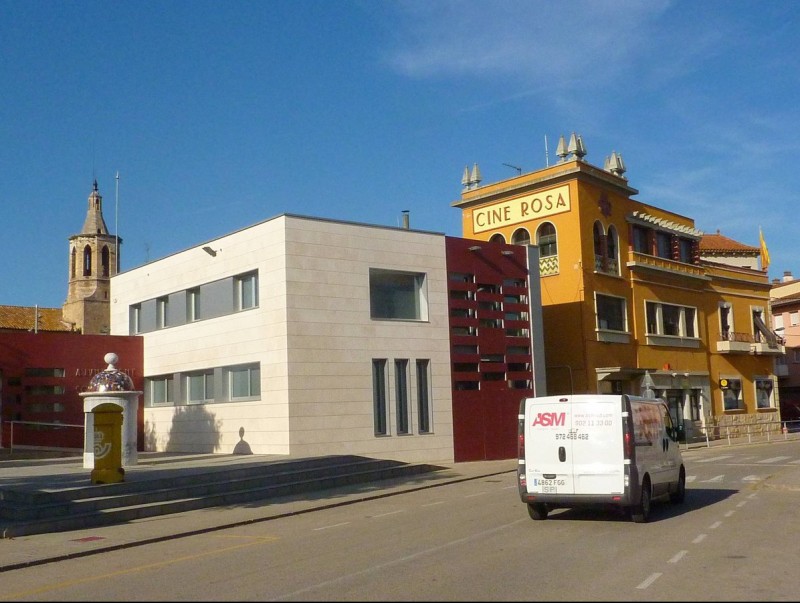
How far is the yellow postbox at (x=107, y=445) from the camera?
1855 cm

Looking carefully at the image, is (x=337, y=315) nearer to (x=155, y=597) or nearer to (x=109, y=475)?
(x=109, y=475)

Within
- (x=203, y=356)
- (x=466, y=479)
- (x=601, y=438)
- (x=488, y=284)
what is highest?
(x=488, y=284)

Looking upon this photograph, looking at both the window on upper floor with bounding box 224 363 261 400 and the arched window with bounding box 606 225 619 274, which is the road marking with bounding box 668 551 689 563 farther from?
the arched window with bounding box 606 225 619 274

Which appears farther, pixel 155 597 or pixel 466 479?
pixel 466 479

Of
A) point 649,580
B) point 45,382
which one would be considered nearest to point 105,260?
point 45,382

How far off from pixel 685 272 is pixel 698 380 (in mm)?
5658

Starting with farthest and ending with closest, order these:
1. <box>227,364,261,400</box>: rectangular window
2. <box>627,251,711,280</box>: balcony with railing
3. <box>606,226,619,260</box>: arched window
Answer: <box>627,251,711,280</box>: balcony with railing < <box>606,226,619,260</box>: arched window < <box>227,364,261,400</box>: rectangular window

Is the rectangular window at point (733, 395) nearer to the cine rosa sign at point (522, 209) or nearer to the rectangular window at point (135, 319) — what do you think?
the cine rosa sign at point (522, 209)

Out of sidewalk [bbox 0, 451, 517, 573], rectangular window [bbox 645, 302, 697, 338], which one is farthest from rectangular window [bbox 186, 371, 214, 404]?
rectangular window [bbox 645, 302, 697, 338]

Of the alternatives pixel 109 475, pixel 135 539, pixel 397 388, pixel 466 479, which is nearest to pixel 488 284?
pixel 397 388

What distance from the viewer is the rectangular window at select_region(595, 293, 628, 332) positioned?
38.8 metres

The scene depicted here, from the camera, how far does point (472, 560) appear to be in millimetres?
10891

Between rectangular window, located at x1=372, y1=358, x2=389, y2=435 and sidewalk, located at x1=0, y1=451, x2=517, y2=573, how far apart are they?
2.46 m

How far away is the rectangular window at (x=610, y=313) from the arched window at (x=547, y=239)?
283 cm
